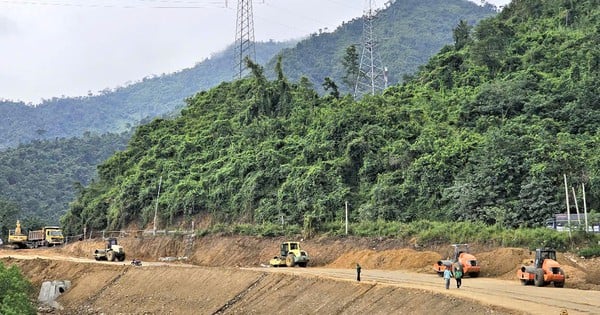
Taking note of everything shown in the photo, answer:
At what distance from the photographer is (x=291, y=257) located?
46250 mm

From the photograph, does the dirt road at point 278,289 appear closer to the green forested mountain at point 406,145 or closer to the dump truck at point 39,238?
the green forested mountain at point 406,145

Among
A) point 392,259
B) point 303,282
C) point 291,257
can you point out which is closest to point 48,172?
point 291,257

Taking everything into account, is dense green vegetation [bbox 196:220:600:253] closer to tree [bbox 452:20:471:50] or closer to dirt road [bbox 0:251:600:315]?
dirt road [bbox 0:251:600:315]

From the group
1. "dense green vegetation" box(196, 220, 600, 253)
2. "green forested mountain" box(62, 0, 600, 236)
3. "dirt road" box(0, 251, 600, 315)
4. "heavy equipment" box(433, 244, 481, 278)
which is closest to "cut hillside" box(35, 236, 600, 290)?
"dense green vegetation" box(196, 220, 600, 253)

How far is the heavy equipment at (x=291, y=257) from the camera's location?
4609 centimetres

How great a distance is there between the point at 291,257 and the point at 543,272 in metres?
19.3

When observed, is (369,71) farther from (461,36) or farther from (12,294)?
(12,294)

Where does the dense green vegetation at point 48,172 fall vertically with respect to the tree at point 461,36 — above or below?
below

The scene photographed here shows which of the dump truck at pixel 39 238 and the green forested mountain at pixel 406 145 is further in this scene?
the dump truck at pixel 39 238

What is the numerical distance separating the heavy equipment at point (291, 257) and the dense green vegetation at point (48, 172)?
65284mm

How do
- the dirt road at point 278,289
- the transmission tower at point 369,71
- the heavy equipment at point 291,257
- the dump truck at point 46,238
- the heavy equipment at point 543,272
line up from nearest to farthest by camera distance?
the dirt road at point 278,289, the heavy equipment at point 543,272, the heavy equipment at point 291,257, the dump truck at point 46,238, the transmission tower at point 369,71

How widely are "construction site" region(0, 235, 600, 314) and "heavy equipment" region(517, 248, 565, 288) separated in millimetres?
558

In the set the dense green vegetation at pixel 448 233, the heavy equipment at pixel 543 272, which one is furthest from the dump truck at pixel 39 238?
the heavy equipment at pixel 543 272

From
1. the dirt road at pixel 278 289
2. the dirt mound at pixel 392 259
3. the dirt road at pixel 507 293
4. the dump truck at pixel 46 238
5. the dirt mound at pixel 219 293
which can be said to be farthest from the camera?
the dump truck at pixel 46 238
